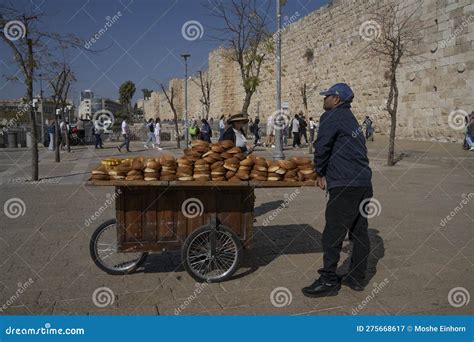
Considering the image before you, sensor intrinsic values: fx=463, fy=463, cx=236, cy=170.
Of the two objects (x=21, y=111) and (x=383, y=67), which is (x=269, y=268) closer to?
(x=21, y=111)

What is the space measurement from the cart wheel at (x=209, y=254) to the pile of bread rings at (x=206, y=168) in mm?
534

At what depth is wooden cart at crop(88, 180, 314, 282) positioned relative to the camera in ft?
14.3

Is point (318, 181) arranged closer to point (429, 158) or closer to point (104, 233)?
point (104, 233)

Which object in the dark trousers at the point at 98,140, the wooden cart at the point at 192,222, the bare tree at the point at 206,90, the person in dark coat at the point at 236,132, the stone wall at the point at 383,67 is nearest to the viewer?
the wooden cart at the point at 192,222

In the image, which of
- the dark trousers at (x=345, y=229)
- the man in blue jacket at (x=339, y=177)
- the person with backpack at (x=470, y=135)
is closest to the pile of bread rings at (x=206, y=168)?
the man in blue jacket at (x=339, y=177)

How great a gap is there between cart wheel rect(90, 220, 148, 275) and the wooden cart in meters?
0.02

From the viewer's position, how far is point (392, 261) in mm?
5168

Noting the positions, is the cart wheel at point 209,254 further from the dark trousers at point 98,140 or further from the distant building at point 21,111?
the dark trousers at point 98,140

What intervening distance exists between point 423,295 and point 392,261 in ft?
3.36

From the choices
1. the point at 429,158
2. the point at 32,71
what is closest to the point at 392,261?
the point at 32,71

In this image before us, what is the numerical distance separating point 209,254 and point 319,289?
3.59ft

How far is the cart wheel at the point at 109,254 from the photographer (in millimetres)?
4660

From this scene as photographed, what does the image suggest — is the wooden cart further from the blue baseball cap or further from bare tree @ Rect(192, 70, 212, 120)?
bare tree @ Rect(192, 70, 212, 120)

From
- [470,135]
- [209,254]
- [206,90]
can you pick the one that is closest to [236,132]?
[209,254]
